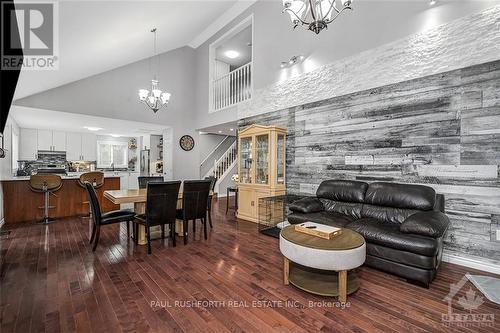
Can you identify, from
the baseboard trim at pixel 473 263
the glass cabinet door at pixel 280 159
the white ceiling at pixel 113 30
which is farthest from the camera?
the glass cabinet door at pixel 280 159

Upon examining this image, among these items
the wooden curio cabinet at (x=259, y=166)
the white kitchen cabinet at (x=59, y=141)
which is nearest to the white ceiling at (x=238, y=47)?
the wooden curio cabinet at (x=259, y=166)

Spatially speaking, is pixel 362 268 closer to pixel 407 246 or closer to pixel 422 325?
pixel 407 246

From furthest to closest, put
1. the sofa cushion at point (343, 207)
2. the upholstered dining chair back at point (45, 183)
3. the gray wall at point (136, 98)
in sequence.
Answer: the gray wall at point (136, 98)
the upholstered dining chair back at point (45, 183)
the sofa cushion at point (343, 207)

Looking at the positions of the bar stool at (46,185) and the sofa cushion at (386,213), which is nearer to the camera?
the sofa cushion at (386,213)

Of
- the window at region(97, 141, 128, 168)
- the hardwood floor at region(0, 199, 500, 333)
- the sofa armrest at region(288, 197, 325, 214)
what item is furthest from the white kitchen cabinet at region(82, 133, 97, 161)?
the sofa armrest at region(288, 197, 325, 214)

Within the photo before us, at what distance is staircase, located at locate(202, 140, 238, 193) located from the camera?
8219 millimetres

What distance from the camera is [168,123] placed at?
279 inches

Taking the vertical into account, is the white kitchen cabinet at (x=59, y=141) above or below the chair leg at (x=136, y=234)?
above

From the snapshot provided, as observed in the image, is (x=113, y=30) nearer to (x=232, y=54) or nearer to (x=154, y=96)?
(x=154, y=96)

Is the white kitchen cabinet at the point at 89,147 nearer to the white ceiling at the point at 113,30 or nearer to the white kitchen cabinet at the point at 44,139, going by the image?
the white kitchen cabinet at the point at 44,139

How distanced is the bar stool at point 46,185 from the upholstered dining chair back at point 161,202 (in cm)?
300

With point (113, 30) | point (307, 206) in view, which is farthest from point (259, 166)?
point (113, 30)

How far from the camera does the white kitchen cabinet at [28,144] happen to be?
269 inches

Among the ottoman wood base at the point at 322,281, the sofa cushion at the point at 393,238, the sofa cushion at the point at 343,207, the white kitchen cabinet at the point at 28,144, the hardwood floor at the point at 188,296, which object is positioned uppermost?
the white kitchen cabinet at the point at 28,144
